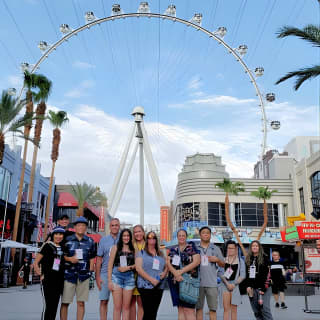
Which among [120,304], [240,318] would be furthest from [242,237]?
[120,304]

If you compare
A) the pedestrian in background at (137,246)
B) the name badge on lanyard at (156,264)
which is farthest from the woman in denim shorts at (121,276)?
the name badge on lanyard at (156,264)

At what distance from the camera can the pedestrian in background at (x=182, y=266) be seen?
19.8ft

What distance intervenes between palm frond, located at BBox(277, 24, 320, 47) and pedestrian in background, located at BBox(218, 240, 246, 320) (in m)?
11.4

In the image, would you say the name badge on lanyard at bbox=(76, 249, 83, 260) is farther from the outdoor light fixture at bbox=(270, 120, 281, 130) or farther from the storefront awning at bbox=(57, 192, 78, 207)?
the outdoor light fixture at bbox=(270, 120, 281, 130)

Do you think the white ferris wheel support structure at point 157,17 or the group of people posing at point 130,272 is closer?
the group of people posing at point 130,272

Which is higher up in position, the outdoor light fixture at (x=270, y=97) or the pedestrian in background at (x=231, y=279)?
the outdoor light fixture at (x=270, y=97)

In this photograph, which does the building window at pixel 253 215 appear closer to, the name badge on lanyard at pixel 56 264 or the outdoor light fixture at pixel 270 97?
the outdoor light fixture at pixel 270 97

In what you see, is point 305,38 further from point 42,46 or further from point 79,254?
point 42,46

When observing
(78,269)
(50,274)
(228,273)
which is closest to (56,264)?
(50,274)

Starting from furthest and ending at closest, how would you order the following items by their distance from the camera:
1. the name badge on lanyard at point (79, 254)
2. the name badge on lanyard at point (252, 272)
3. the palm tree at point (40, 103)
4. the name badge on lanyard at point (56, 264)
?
1. the palm tree at point (40, 103)
2. the name badge on lanyard at point (252, 272)
3. the name badge on lanyard at point (79, 254)
4. the name badge on lanyard at point (56, 264)

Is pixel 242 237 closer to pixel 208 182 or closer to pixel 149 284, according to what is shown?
pixel 208 182

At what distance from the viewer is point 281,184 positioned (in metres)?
51.4

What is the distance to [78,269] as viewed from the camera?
638cm

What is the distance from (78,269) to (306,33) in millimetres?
13638
